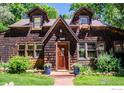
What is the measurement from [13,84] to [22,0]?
17.7 feet

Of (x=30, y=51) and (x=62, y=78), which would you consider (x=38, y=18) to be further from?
(x=62, y=78)

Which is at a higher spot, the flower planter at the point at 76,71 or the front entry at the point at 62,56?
the front entry at the point at 62,56

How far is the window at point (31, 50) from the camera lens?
22031 mm

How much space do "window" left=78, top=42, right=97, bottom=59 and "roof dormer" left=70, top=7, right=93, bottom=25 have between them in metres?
1.31

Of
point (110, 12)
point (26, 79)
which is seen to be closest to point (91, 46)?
point (110, 12)

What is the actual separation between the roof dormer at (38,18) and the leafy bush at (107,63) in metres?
4.05

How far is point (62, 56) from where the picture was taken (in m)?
21.5

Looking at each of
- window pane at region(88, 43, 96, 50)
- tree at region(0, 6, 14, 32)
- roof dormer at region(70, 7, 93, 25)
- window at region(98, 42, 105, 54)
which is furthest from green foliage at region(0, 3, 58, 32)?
window at region(98, 42, 105, 54)

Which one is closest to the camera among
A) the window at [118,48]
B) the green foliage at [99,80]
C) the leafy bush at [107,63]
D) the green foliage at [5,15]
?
the green foliage at [99,80]

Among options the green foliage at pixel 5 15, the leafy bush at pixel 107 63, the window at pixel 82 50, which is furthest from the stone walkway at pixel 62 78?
the green foliage at pixel 5 15

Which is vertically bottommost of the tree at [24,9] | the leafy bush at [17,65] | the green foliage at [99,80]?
the green foliage at [99,80]

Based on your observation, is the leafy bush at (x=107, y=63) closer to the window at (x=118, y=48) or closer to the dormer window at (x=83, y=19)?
the window at (x=118, y=48)
